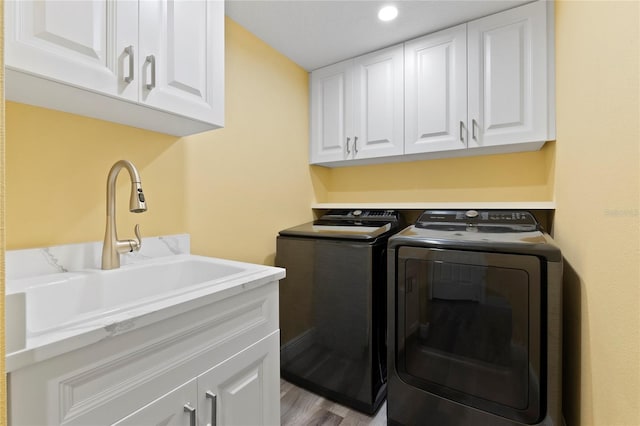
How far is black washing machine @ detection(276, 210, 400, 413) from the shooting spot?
1612mm

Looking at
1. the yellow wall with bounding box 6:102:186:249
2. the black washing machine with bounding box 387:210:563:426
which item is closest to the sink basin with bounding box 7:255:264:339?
the yellow wall with bounding box 6:102:186:249

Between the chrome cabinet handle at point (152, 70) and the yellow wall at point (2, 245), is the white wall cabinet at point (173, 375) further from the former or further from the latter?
the chrome cabinet handle at point (152, 70)

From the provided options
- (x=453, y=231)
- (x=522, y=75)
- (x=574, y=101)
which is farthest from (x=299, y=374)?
(x=522, y=75)

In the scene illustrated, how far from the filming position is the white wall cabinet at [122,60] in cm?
76

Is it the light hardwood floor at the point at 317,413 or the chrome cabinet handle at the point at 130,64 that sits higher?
the chrome cabinet handle at the point at 130,64

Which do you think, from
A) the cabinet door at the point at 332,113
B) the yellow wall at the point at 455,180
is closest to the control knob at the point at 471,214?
the yellow wall at the point at 455,180

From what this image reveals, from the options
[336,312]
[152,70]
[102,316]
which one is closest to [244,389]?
[102,316]

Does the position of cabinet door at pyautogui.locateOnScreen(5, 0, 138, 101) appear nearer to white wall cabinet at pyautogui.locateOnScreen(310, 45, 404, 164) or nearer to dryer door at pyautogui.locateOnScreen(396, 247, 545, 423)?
dryer door at pyautogui.locateOnScreen(396, 247, 545, 423)

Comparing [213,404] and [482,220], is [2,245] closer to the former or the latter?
[213,404]

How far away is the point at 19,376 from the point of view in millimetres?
514

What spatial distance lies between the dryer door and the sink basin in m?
0.82

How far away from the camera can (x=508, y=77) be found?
165 centimetres

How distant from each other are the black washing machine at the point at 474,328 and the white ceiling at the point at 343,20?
1.26 metres

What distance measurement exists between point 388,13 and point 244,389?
6.47 feet
